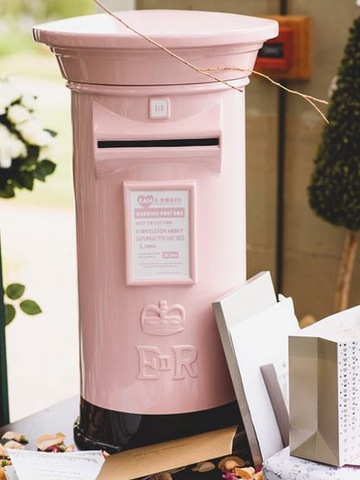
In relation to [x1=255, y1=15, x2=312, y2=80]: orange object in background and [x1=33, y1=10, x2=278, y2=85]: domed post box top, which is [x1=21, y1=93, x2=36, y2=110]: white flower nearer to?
[x1=33, y1=10, x2=278, y2=85]: domed post box top

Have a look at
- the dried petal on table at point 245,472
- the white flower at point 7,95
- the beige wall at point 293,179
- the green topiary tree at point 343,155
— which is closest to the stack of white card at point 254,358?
the dried petal on table at point 245,472

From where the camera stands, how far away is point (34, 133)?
2.16 meters

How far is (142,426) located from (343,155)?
1.43 meters

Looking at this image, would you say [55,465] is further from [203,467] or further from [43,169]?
[43,169]

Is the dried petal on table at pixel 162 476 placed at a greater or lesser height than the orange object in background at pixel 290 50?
lesser

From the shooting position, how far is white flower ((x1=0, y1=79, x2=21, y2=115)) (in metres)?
2.15

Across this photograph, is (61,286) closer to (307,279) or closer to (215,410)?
(307,279)

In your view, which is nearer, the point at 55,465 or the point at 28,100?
the point at 55,465

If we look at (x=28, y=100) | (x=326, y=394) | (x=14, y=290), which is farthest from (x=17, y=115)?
(x=326, y=394)

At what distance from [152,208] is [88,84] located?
0.25m

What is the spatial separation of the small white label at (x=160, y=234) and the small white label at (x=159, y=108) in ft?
0.44

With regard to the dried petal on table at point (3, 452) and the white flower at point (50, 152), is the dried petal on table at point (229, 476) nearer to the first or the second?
the dried petal on table at point (3, 452)

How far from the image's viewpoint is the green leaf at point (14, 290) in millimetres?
2080

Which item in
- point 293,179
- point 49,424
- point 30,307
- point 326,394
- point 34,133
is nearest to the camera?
point 326,394
